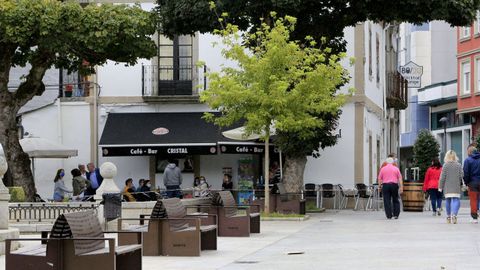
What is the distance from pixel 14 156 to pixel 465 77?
39212mm

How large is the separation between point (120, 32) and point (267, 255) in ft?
38.6

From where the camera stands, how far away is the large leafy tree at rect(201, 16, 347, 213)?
90.0 ft

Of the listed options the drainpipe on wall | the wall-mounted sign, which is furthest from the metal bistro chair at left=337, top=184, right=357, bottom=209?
the wall-mounted sign

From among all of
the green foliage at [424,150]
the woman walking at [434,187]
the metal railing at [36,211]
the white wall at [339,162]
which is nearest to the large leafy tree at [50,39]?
the metal railing at [36,211]

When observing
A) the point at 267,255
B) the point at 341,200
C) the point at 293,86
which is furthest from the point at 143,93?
the point at 267,255

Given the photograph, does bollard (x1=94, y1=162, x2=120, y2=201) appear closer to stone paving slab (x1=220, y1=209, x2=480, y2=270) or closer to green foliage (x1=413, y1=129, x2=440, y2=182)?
stone paving slab (x1=220, y1=209, x2=480, y2=270)

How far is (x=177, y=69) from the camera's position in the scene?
38125 millimetres

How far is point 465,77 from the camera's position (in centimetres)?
6162

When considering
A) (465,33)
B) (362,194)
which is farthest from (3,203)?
(465,33)

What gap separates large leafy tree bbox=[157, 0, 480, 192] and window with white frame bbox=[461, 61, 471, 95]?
94.6 ft

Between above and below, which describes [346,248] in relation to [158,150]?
below

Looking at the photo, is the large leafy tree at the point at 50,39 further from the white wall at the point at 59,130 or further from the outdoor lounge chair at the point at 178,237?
the outdoor lounge chair at the point at 178,237

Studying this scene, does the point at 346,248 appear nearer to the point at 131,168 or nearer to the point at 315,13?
the point at 315,13

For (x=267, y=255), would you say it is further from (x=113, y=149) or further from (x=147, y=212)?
(x=113, y=149)
